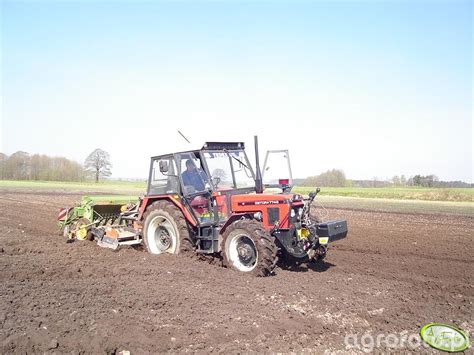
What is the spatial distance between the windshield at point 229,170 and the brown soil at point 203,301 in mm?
1599

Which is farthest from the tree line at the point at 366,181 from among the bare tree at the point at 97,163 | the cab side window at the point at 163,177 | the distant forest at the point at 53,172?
the cab side window at the point at 163,177

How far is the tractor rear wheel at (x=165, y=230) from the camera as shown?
8602mm

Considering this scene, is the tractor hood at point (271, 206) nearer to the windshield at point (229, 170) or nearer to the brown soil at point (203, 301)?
the windshield at point (229, 170)

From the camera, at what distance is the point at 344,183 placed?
68.1 metres

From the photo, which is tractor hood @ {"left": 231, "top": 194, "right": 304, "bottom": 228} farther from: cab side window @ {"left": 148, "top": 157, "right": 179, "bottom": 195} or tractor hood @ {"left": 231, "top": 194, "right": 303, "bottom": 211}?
cab side window @ {"left": 148, "top": 157, "right": 179, "bottom": 195}

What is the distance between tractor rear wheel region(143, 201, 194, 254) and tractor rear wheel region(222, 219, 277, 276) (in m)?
1.13

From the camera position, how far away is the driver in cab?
8.54m

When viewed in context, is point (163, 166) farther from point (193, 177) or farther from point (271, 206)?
point (271, 206)

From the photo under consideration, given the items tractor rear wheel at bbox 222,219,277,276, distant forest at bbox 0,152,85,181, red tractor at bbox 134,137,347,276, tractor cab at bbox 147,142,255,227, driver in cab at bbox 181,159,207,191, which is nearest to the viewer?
tractor rear wheel at bbox 222,219,277,276

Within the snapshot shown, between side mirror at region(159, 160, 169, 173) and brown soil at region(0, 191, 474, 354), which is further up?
side mirror at region(159, 160, 169, 173)

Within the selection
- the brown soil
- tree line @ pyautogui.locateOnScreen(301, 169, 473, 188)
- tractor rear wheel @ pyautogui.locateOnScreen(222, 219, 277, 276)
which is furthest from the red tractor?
tree line @ pyautogui.locateOnScreen(301, 169, 473, 188)

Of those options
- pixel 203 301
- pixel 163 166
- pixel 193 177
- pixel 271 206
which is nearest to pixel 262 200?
pixel 271 206

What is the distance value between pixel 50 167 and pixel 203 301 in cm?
6726

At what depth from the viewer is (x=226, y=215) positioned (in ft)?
27.3
